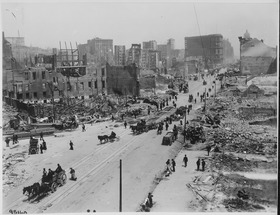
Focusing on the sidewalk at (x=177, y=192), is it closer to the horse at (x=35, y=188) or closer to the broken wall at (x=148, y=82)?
the horse at (x=35, y=188)

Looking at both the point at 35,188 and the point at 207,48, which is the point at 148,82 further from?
the point at 207,48

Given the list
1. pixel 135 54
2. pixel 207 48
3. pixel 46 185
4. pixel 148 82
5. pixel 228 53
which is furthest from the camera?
pixel 228 53

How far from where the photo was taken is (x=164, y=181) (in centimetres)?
2212

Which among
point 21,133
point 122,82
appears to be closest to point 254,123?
point 21,133

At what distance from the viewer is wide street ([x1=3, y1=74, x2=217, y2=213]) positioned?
63.4 feet

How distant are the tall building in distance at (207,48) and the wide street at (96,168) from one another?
386 ft

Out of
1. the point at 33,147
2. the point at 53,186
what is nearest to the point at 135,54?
the point at 33,147

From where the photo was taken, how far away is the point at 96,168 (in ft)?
80.9

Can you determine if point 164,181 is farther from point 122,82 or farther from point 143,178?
point 122,82

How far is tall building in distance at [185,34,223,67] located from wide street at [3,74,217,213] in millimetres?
117539

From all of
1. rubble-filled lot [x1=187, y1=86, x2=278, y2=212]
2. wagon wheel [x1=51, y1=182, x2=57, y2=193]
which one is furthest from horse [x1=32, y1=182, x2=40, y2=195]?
rubble-filled lot [x1=187, y1=86, x2=278, y2=212]

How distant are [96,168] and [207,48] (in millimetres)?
131888

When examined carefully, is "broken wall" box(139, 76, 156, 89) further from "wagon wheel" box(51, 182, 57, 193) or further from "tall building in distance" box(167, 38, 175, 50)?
"tall building in distance" box(167, 38, 175, 50)

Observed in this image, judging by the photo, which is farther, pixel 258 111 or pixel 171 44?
pixel 171 44
